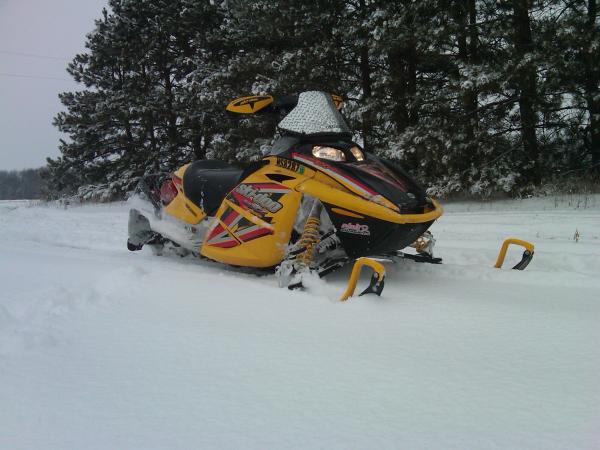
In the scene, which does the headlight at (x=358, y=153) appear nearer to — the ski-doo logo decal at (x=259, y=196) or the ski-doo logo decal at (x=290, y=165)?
the ski-doo logo decal at (x=290, y=165)

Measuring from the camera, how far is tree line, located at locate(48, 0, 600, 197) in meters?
7.87

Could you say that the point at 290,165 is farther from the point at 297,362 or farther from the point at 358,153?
the point at 297,362

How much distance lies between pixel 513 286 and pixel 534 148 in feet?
22.8

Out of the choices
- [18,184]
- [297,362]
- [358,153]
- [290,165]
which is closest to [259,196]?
[290,165]

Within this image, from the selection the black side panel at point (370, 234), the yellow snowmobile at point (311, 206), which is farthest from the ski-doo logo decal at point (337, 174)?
the black side panel at point (370, 234)

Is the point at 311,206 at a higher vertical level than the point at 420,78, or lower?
lower

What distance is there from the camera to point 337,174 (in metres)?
2.70

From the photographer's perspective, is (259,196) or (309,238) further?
(259,196)

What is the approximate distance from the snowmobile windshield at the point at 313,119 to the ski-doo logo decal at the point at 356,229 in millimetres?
676

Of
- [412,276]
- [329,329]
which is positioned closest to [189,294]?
[329,329]

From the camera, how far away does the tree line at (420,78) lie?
787 centimetres

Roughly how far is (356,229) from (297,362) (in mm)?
1244

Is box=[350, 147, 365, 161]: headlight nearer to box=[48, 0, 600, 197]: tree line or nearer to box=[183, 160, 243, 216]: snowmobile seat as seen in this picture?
box=[183, 160, 243, 216]: snowmobile seat

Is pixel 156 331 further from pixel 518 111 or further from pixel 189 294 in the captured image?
pixel 518 111
